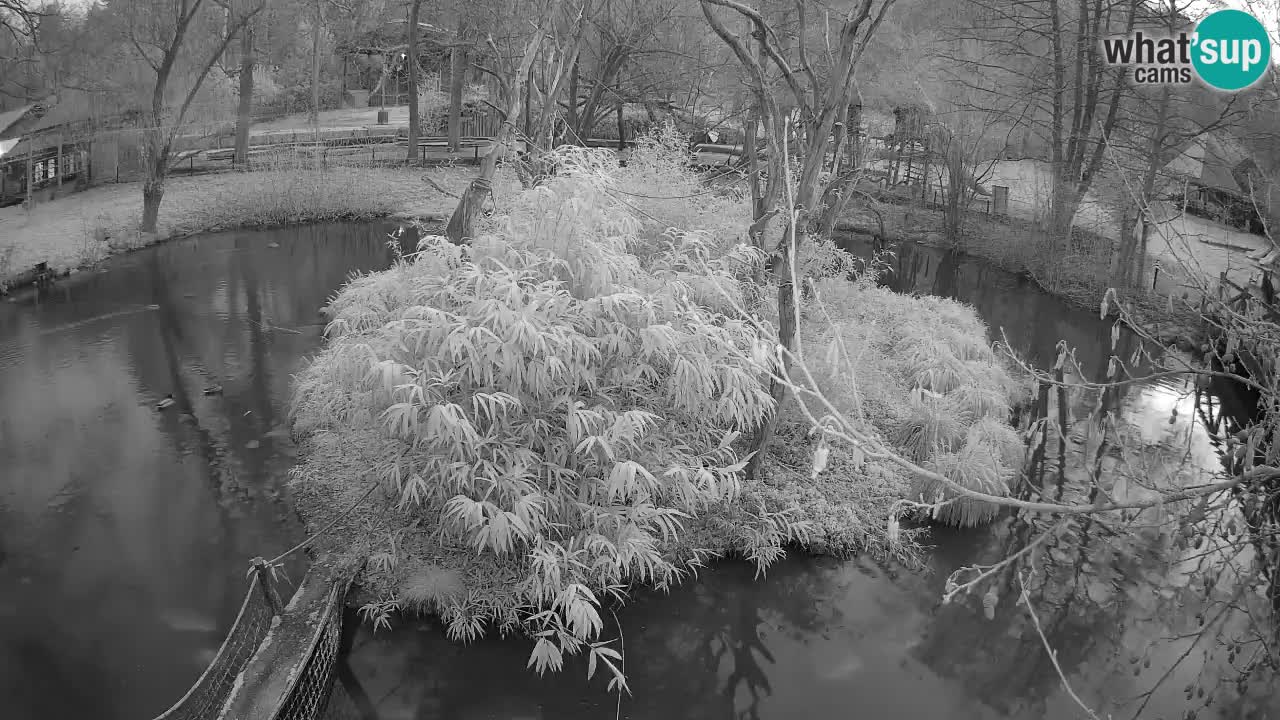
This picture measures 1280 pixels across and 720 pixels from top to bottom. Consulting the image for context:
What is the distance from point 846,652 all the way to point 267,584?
3.93 metres

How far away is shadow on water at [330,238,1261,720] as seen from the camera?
245 inches

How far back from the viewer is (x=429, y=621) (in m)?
6.82

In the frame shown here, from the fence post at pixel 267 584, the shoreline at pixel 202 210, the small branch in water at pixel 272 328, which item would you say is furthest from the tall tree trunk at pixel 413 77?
the fence post at pixel 267 584

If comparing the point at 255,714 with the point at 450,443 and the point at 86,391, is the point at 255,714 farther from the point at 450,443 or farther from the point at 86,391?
the point at 86,391

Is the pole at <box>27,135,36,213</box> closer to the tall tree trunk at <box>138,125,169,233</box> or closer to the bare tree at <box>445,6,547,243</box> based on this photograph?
the tall tree trunk at <box>138,125,169,233</box>

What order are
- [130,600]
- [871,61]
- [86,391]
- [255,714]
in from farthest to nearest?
[871,61] → [86,391] → [130,600] → [255,714]

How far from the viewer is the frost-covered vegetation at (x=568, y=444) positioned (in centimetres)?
642

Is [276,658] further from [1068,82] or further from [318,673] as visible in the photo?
[1068,82]

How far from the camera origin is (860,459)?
108 inches

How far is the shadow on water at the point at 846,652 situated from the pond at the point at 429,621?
16 mm

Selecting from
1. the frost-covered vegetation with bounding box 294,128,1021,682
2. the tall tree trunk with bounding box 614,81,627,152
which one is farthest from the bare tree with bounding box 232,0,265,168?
the frost-covered vegetation with bounding box 294,128,1021,682

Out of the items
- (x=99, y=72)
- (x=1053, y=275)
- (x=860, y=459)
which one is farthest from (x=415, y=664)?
(x=99, y=72)

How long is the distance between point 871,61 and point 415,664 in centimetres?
1783

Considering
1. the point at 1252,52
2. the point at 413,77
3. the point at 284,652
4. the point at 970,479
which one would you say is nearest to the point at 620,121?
the point at 413,77
